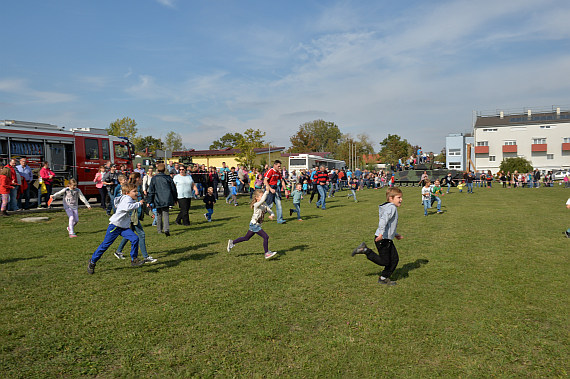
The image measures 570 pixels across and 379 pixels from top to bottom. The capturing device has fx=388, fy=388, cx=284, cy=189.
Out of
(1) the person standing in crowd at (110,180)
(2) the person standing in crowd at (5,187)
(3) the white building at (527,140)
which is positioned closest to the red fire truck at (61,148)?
(2) the person standing in crowd at (5,187)

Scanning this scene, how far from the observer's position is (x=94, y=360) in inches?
147

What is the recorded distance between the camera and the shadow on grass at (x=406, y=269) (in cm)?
640

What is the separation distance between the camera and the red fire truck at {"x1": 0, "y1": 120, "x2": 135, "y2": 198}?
16766 mm

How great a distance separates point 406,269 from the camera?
680 centimetres

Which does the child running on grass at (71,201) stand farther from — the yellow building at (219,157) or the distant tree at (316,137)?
the distant tree at (316,137)

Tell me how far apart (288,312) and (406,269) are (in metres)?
2.85

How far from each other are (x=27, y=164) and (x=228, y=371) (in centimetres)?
1725

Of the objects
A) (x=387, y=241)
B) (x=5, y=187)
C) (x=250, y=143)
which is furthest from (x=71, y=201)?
(x=250, y=143)

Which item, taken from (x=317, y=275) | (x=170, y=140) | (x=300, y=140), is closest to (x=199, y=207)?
(x=317, y=275)

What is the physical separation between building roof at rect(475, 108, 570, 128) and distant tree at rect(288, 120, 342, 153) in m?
33.6

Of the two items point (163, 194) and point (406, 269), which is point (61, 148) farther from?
point (406, 269)

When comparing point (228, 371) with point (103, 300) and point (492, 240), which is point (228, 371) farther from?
point (492, 240)

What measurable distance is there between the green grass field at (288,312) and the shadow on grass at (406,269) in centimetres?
5

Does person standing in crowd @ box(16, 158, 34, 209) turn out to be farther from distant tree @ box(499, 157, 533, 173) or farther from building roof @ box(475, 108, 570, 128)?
building roof @ box(475, 108, 570, 128)
